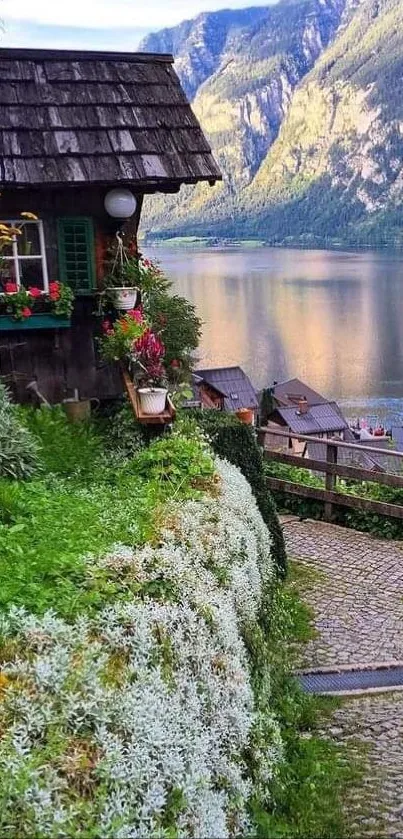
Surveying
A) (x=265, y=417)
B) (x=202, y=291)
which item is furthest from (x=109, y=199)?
(x=202, y=291)

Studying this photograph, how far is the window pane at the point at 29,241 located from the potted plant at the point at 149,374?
178 cm

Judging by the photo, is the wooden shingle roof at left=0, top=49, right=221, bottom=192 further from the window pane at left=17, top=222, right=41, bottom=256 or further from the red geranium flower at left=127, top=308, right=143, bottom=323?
the red geranium flower at left=127, top=308, right=143, bottom=323

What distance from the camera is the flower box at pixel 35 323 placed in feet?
28.3

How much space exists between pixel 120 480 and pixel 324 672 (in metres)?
2.47

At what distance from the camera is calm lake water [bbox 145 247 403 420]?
70.9 metres

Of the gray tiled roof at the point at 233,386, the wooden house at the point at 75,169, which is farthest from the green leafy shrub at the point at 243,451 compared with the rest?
the gray tiled roof at the point at 233,386

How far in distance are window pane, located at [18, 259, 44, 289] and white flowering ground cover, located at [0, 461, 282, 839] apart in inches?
176

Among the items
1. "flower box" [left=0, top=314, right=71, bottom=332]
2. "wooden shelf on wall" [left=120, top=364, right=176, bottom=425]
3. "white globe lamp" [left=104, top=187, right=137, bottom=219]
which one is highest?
"white globe lamp" [left=104, top=187, right=137, bottom=219]

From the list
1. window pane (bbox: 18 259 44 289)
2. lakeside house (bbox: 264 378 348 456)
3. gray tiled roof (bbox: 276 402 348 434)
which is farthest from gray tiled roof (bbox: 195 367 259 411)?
window pane (bbox: 18 259 44 289)

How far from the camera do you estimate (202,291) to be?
122875 mm

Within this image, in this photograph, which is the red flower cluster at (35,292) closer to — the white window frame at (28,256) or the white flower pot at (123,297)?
the white window frame at (28,256)

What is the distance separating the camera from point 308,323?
312 ft

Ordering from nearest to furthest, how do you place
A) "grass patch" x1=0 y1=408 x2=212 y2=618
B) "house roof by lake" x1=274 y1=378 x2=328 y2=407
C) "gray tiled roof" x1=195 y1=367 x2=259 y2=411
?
"grass patch" x1=0 y1=408 x2=212 y2=618 < "gray tiled roof" x1=195 y1=367 x2=259 y2=411 < "house roof by lake" x1=274 y1=378 x2=328 y2=407

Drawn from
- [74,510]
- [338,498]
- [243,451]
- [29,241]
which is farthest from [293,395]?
[74,510]
